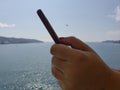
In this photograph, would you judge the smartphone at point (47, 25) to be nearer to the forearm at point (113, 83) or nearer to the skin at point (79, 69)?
the skin at point (79, 69)

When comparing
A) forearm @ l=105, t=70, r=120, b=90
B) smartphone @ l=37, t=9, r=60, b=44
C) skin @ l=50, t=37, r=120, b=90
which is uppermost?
smartphone @ l=37, t=9, r=60, b=44

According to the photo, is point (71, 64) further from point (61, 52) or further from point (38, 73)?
point (38, 73)

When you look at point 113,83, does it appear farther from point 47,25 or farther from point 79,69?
point 47,25

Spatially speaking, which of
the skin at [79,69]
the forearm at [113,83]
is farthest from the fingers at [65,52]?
the forearm at [113,83]

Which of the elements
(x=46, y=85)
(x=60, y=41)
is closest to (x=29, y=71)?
(x=46, y=85)

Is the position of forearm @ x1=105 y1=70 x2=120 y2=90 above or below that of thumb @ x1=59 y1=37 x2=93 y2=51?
below

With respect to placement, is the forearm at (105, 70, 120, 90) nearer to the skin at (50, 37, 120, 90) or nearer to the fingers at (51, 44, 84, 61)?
the skin at (50, 37, 120, 90)

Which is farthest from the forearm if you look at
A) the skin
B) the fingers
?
the fingers

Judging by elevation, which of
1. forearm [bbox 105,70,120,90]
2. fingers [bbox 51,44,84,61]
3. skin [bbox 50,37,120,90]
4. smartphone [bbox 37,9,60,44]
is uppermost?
smartphone [bbox 37,9,60,44]

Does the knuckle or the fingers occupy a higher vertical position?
the fingers
